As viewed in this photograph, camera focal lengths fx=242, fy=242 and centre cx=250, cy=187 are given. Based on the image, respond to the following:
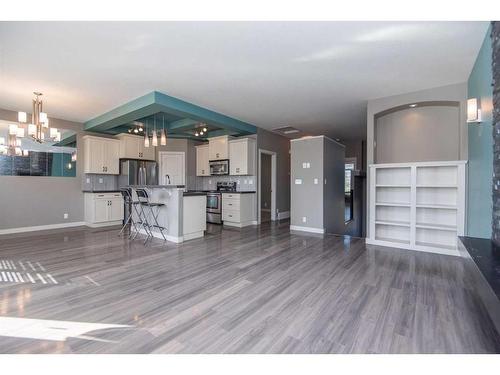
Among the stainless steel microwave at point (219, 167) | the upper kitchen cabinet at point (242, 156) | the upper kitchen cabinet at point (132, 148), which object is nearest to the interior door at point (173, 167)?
the upper kitchen cabinet at point (132, 148)

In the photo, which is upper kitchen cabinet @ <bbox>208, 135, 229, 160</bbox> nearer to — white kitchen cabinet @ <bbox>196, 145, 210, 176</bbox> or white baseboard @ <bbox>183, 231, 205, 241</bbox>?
white kitchen cabinet @ <bbox>196, 145, 210, 176</bbox>

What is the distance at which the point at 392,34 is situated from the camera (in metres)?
2.42

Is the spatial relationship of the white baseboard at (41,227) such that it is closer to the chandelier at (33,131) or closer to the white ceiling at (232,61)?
the chandelier at (33,131)

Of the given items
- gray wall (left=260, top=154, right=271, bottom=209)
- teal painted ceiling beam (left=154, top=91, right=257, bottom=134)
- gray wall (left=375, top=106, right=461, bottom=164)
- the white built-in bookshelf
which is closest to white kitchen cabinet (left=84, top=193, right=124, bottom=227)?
teal painted ceiling beam (left=154, top=91, right=257, bottom=134)

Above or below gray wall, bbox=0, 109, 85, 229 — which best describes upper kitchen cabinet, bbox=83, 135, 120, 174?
above

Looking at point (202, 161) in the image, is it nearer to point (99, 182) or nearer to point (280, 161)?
point (280, 161)

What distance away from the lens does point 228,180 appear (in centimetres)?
708

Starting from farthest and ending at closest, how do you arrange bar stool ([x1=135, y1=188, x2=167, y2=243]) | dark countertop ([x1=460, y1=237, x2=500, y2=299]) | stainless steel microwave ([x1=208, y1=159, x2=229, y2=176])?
1. stainless steel microwave ([x1=208, y1=159, x2=229, y2=176])
2. bar stool ([x1=135, y1=188, x2=167, y2=243])
3. dark countertop ([x1=460, y1=237, x2=500, y2=299])

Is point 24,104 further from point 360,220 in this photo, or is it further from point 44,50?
point 360,220

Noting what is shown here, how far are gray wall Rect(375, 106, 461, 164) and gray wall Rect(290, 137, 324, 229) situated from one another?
1213 mm

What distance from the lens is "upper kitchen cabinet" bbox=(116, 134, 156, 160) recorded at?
6320mm

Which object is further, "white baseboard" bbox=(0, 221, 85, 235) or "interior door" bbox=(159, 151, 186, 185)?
"interior door" bbox=(159, 151, 186, 185)

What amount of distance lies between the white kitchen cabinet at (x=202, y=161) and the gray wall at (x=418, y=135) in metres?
4.50
